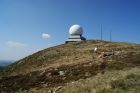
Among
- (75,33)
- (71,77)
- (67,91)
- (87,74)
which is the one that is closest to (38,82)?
(71,77)

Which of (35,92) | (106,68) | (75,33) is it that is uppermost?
(75,33)

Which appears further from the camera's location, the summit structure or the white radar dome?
the white radar dome

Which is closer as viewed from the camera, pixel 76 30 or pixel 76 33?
pixel 76 33

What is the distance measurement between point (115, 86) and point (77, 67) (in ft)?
34.8

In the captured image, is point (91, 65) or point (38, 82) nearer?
point (38, 82)

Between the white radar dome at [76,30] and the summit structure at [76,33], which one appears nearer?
the summit structure at [76,33]

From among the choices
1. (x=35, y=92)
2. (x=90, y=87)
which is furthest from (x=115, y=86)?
(x=35, y=92)

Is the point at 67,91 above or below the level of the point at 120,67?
below

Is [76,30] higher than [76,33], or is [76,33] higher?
[76,30]

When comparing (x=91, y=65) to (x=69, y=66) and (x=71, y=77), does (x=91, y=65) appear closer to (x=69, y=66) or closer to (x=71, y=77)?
(x=69, y=66)

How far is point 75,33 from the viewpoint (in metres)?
61.7

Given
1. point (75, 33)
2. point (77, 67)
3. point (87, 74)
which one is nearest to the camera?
point (87, 74)

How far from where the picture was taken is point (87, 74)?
23.2 metres

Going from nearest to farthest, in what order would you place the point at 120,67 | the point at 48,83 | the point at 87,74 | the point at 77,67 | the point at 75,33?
the point at 48,83 → the point at 87,74 → the point at 120,67 → the point at 77,67 → the point at 75,33
